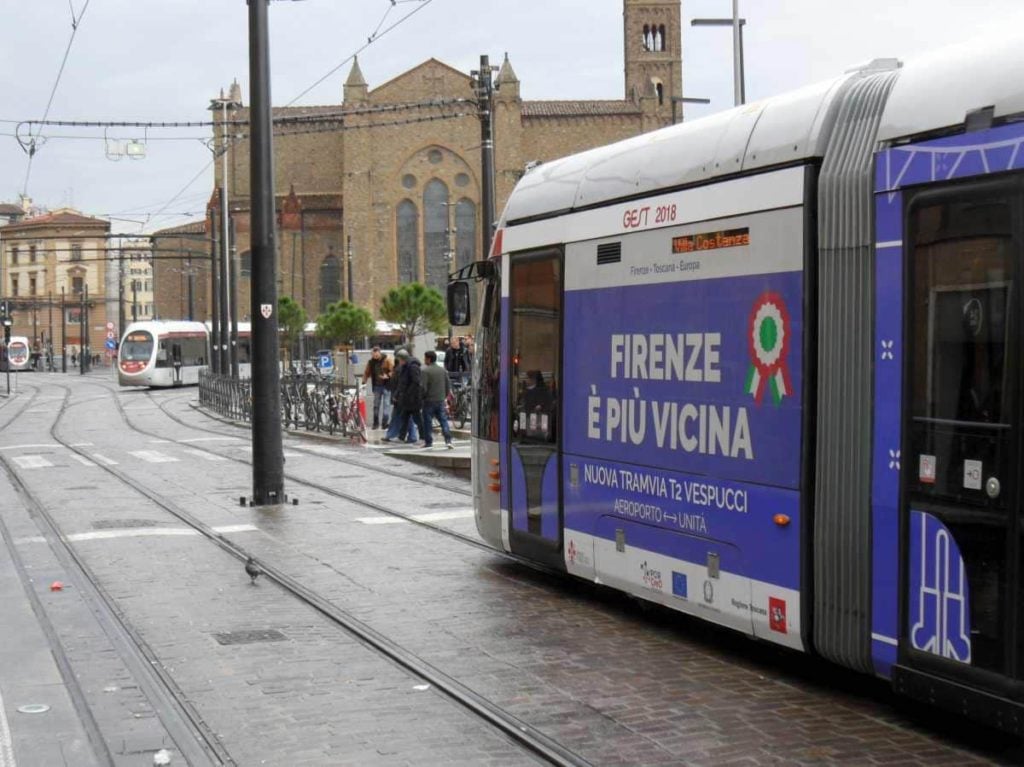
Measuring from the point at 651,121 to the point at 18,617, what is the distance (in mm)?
88090

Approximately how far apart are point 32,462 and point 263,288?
308 inches

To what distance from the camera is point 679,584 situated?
26.3 ft

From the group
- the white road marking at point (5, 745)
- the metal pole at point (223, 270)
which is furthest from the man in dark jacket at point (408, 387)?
the metal pole at point (223, 270)

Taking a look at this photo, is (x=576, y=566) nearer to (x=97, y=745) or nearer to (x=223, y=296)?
(x=97, y=745)

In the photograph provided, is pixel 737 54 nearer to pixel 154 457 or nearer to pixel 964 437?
pixel 154 457

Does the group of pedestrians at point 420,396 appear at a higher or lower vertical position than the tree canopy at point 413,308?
lower

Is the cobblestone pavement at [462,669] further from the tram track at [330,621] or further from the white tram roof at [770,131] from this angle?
the white tram roof at [770,131]

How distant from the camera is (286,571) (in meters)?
11.3

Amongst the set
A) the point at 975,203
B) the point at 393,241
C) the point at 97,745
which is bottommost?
the point at 97,745

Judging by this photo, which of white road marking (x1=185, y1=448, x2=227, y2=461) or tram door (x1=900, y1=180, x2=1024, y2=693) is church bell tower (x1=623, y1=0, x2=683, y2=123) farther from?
tram door (x1=900, y1=180, x2=1024, y2=693)

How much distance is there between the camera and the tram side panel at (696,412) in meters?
6.99

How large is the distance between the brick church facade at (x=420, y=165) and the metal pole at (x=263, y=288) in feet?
240

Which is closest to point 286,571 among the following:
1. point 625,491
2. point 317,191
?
point 625,491

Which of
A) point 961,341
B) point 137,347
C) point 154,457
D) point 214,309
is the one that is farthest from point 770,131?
point 137,347
